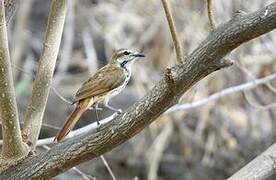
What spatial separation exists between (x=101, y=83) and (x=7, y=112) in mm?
649

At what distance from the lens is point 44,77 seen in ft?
8.95

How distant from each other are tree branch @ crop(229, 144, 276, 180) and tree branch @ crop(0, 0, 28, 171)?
3.00ft

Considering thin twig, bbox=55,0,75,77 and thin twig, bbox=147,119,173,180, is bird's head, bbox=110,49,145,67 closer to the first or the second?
thin twig, bbox=147,119,173,180

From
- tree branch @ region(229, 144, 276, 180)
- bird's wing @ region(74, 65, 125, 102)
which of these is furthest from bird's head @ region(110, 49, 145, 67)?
tree branch @ region(229, 144, 276, 180)

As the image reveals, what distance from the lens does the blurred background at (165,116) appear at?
5.95 meters

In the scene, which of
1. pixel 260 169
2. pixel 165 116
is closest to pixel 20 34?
pixel 165 116

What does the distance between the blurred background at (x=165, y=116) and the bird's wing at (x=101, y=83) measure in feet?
8.81

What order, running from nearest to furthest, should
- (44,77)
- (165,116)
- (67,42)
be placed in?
(44,77)
(165,116)
(67,42)

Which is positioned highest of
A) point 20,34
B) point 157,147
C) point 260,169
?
point 260,169

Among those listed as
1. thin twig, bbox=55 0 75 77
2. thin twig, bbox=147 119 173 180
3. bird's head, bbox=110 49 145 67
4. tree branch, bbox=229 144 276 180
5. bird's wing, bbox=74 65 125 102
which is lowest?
thin twig, bbox=147 119 173 180

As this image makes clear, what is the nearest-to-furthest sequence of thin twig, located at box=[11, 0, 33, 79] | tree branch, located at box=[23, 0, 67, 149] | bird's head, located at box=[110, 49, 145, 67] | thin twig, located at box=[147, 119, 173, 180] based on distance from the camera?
tree branch, located at box=[23, 0, 67, 149], bird's head, located at box=[110, 49, 145, 67], thin twig, located at box=[147, 119, 173, 180], thin twig, located at box=[11, 0, 33, 79]

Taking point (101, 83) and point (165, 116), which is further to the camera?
point (165, 116)

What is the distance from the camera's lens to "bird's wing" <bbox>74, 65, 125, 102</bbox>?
2.87 m

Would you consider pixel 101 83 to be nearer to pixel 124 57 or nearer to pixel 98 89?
pixel 98 89
